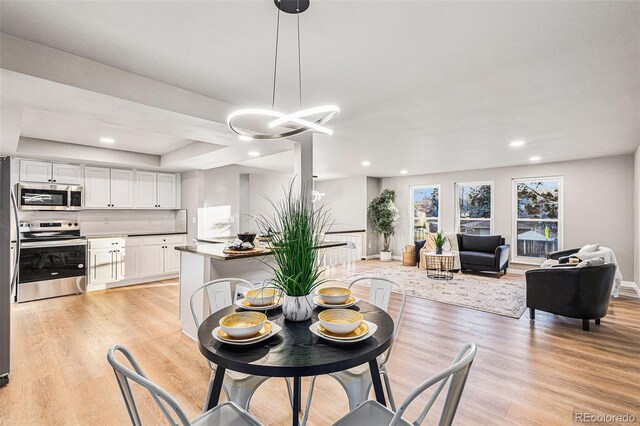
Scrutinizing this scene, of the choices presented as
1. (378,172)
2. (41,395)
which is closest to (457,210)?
(378,172)

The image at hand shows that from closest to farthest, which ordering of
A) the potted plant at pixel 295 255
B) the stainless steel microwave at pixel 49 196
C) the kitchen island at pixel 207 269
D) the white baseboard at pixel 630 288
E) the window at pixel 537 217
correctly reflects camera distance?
the potted plant at pixel 295 255 < the kitchen island at pixel 207 269 < the stainless steel microwave at pixel 49 196 < the white baseboard at pixel 630 288 < the window at pixel 537 217

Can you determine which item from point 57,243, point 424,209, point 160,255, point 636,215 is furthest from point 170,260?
point 636,215

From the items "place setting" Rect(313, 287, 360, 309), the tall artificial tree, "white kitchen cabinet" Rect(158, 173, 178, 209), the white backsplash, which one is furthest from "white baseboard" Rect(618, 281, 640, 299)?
"white kitchen cabinet" Rect(158, 173, 178, 209)

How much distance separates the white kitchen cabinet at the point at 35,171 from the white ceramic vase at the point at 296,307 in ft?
18.3

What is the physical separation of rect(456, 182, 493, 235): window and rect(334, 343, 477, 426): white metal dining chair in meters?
6.91

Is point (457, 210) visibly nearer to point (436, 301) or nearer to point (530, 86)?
point (436, 301)

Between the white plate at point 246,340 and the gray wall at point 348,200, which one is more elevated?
the gray wall at point 348,200

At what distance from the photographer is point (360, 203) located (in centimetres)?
901

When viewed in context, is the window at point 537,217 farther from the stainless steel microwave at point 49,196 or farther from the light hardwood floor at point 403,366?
the stainless steel microwave at point 49,196

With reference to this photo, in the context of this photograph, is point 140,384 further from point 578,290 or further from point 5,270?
point 578,290

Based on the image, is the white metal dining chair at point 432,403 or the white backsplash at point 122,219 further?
the white backsplash at point 122,219

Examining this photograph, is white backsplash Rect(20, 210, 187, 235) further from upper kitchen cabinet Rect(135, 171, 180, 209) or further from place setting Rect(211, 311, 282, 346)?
place setting Rect(211, 311, 282, 346)

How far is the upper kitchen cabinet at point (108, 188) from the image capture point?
5348 millimetres

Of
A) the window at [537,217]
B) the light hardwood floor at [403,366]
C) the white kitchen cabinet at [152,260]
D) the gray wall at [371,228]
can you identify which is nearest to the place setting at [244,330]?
the light hardwood floor at [403,366]
